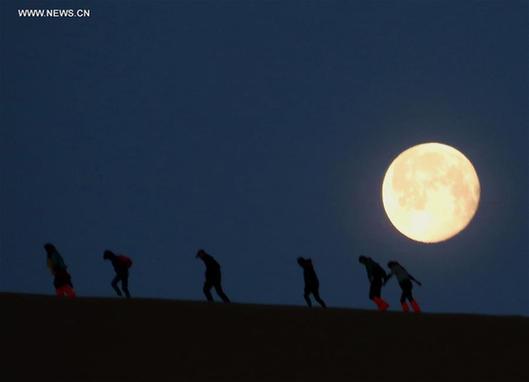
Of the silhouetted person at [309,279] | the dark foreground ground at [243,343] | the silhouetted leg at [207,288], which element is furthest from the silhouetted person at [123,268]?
the dark foreground ground at [243,343]

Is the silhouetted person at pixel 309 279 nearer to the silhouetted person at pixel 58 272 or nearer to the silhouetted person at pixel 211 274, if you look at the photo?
the silhouetted person at pixel 211 274

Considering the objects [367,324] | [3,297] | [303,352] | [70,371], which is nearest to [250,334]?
[303,352]

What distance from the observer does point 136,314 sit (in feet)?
49.4

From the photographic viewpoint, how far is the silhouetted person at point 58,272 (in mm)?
19844

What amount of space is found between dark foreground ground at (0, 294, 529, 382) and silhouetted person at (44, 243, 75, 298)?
3.53 metres

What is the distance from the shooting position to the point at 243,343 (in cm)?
1350

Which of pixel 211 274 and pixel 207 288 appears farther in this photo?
pixel 207 288

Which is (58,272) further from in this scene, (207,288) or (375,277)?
(375,277)

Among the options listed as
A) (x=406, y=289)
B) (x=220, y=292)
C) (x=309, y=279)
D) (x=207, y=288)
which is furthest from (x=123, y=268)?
(x=406, y=289)

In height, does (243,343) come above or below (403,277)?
below

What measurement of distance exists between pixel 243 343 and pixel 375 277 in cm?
759

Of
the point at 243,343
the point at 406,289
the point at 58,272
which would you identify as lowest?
the point at 243,343

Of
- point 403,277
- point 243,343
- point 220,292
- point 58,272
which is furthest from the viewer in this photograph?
point 220,292

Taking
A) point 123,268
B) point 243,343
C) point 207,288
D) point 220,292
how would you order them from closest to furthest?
point 243,343
point 220,292
point 207,288
point 123,268
